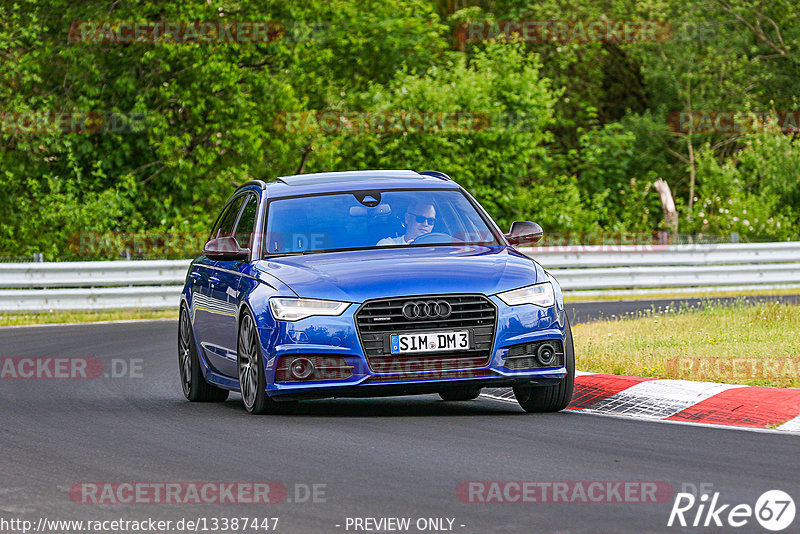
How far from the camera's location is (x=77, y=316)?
23.6m

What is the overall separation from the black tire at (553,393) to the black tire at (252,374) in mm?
1574

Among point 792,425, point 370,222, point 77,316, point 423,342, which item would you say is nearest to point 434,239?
point 370,222

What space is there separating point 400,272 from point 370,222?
4.00 ft

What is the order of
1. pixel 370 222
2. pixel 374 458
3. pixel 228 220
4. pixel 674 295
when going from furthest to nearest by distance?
pixel 674 295
pixel 228 220
pixel 370 222
pixel 374 458

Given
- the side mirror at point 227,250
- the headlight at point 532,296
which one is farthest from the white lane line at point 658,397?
the side mirror at point 227,250

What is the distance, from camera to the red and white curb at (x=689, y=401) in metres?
8.94

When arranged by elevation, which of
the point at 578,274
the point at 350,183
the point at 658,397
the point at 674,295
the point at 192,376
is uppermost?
the point at 350,183

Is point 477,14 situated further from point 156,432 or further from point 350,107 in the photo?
point 156,432

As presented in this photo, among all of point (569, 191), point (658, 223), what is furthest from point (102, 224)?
point (658, 223)
